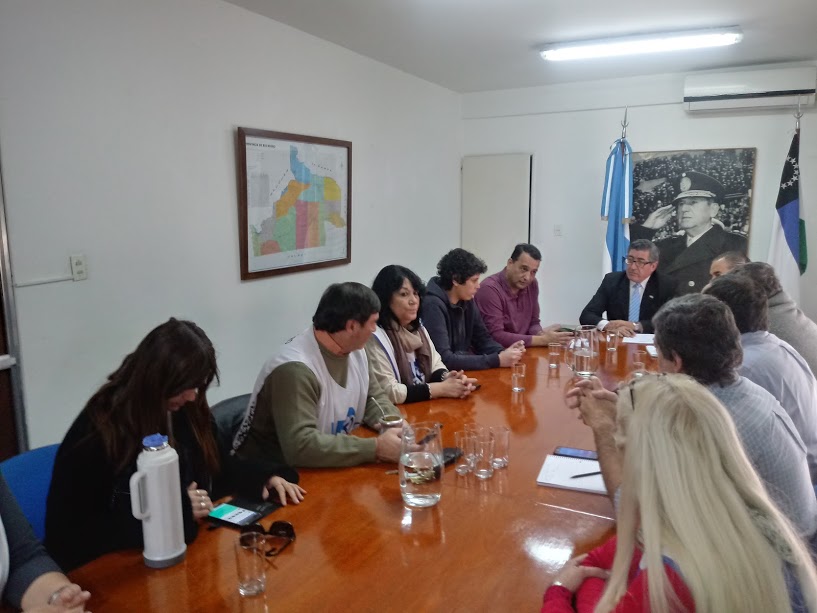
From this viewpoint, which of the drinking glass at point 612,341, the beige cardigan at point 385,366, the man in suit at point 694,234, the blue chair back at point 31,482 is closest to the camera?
the blue chair back at point 31,482

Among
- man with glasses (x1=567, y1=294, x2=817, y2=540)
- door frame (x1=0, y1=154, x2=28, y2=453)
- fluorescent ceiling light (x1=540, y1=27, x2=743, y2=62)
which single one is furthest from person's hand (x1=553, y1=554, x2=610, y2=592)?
fluorescent ceiling light (x1=540, y1=27, x2=743, y2=62)

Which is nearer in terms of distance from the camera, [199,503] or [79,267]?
[199,503]

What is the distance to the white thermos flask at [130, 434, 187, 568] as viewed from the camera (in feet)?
4.08

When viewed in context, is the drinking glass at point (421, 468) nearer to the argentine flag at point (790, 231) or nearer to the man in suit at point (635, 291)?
the man in suit at point (635, 291)

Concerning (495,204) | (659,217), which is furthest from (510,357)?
(495,204)

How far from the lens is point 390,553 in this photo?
4.41ft

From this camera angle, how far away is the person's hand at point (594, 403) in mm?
1689

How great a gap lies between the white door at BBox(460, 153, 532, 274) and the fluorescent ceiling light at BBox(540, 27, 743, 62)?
1.53m

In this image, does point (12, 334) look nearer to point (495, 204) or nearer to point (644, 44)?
point (644, 44)

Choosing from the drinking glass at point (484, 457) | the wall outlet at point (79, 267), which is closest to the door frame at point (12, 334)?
the wall outlet at point (79, 267)

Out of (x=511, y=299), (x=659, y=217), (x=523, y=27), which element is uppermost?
(x=523, y=27)

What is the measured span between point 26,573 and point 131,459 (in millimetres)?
300

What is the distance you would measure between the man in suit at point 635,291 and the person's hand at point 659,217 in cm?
141

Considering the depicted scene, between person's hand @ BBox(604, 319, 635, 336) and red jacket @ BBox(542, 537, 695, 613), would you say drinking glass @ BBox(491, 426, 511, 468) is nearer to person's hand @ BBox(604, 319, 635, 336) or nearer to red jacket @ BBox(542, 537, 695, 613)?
red jacket @ BBox(542, 537, 695, 613)
